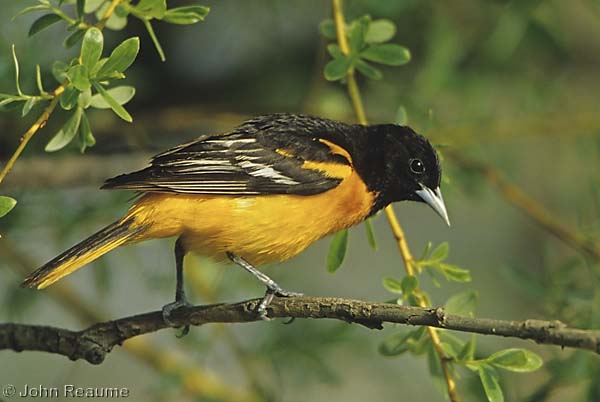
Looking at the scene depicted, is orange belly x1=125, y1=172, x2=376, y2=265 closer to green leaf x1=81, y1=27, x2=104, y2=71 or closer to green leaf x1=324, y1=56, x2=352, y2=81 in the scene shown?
green leaf x1=324, y1=56, x2=352, y2=81

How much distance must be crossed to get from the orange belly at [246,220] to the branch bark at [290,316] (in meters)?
0.33

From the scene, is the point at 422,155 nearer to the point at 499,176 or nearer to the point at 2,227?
the point at 499,176

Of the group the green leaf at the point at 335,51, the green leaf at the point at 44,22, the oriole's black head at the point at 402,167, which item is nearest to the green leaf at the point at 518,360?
the oriole's black head at the point at 402,167

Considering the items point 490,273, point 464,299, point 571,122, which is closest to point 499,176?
point 571,122

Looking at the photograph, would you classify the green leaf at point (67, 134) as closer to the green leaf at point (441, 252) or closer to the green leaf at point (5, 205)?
the green leaf at point (5, 205)

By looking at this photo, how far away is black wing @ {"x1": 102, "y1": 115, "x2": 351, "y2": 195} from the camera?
135 inches

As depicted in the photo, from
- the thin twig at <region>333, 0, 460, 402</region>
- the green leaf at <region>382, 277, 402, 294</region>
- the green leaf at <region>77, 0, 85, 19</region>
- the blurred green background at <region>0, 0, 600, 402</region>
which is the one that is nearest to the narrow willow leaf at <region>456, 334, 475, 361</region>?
the thin twig at <region>333, 0, 460, 402</region>

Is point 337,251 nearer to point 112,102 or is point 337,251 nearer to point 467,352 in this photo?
point 467,352

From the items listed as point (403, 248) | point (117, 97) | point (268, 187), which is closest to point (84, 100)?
point (117, 97)

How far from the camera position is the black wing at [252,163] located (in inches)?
135

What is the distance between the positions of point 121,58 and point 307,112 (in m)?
2.19

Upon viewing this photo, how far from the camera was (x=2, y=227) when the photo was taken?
14.1 ft

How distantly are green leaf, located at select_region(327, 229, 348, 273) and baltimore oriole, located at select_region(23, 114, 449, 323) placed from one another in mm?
183

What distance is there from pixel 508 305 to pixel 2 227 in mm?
3347
